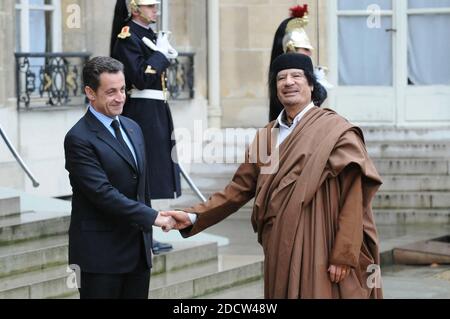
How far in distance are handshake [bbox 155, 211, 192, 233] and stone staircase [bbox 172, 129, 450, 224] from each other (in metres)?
7.24

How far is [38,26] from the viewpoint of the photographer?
1253cm

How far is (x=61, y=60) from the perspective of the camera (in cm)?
1265

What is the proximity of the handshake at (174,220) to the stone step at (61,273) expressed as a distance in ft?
7.04

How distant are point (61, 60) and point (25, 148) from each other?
1.20 meters

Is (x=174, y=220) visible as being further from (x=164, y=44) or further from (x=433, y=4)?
(x=433, y=4)

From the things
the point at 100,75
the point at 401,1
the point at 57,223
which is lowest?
the point at 57,223

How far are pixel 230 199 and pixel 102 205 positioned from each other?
2.52 ft

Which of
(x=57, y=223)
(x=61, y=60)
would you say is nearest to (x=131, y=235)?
(x=57, y=223)

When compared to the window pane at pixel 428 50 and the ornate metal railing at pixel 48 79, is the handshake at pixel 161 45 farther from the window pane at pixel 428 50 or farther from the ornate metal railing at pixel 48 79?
A: the window pane at pixel 428 50

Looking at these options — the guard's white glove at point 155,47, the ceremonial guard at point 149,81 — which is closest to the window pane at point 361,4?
the ceremonial guard at point 149,81

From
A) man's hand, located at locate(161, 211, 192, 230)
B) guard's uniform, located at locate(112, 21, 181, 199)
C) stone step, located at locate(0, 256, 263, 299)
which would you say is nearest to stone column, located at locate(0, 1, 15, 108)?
stone step, located at locate(0, 256, 263, 299)

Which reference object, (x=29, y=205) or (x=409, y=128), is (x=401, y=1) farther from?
(x=29, y=205)

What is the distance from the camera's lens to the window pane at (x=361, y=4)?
15.0 metres

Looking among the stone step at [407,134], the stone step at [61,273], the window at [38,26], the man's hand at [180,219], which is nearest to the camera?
the man's hand at [180,219]
